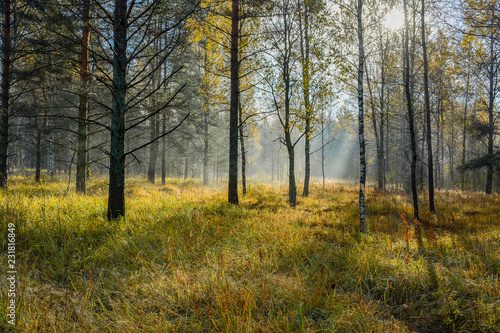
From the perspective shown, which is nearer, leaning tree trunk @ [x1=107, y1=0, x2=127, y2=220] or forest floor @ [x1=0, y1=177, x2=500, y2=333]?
forest floor @ [x1=0, y1=177, x2=500, y2=333]

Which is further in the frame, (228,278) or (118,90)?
(118,90)

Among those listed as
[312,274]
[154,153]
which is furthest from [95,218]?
[154,153]

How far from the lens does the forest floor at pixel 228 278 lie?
2.04 metres

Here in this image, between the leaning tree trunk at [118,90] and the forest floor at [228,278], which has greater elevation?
the leaning tree trunk at [118,90]

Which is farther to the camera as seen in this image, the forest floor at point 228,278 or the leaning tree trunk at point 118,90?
the leaning tree trunk at point 118,90

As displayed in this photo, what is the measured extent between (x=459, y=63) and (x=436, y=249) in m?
15.3

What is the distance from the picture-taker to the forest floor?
6.70 ft

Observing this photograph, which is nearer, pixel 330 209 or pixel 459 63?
pixel 330 209

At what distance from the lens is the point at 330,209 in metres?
7.60

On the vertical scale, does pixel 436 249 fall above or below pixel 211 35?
below

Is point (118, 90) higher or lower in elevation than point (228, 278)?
higher

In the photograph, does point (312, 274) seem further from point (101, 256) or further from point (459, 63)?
point (459, 63)

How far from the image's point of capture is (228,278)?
258cm

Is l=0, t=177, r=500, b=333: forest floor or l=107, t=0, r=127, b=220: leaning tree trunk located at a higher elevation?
l=107, t=0, r=127, b=220: leaning tree trunk
